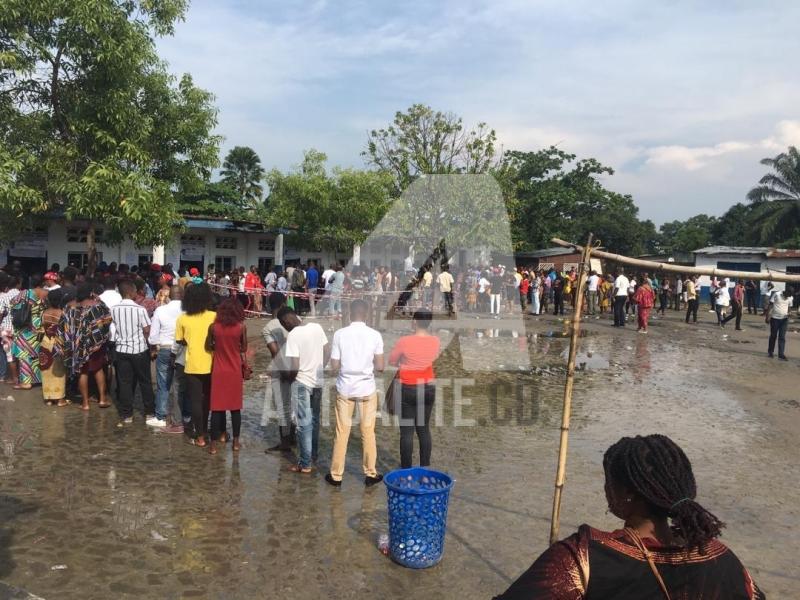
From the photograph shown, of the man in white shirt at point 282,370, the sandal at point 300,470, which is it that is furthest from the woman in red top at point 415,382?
the man in white shirt at point 282,370

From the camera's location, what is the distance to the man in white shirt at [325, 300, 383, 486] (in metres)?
5.38

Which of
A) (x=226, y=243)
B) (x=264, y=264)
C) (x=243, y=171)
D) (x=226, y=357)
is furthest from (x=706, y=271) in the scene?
A: (x=243, y=171)

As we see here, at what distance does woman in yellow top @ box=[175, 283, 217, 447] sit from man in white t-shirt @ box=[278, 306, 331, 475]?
1.06 meters

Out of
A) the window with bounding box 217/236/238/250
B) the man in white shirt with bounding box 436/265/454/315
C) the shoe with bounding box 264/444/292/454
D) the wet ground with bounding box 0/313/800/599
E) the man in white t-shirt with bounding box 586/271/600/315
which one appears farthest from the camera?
the window with bounding box 217/236/238/250

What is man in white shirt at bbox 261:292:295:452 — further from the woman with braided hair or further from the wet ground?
A: the woman with braided hair

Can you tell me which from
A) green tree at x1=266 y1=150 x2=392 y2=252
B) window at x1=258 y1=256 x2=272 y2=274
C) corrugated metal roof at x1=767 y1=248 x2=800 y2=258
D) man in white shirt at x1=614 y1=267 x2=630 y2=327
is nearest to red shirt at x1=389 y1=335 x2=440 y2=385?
man in white shirt at x1=614 y1=267 x2=630 y2=327

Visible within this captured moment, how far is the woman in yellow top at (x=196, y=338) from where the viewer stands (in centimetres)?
635

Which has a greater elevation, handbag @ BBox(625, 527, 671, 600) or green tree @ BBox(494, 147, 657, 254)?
green tree @ BBox(494, 147, 657, 254)

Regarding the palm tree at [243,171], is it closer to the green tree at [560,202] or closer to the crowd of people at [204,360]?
the green tree at [560,202]

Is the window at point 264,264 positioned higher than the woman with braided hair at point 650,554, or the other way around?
the window at point 264,264

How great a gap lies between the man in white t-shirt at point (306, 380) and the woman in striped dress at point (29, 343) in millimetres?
4545

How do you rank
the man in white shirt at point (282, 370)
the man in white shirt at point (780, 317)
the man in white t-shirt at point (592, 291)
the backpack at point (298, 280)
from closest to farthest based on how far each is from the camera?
the man in white shirt at point (282, 370) < the man in white shirt at point (780, 317) < the backpack at point (298, 280) < the man in white t-shirt at point (592, 291)

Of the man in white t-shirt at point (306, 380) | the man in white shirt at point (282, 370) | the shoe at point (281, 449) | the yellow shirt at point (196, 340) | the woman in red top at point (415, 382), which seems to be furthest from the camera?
the shoe at point (281, 449)

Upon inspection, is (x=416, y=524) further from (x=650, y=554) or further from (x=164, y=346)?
(x=164, y=346)
